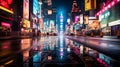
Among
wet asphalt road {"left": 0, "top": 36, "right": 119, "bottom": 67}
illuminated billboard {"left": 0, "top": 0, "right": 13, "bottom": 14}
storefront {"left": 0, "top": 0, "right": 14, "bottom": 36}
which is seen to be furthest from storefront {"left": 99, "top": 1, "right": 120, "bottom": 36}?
wet asphalt road {"left": 0, "top": 36, "right": 119, "bottom": 67}

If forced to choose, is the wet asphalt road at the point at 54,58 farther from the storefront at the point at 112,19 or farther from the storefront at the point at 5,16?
the storefront at the point at 112,19

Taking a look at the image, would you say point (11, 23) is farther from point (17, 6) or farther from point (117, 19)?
point (117, 19)

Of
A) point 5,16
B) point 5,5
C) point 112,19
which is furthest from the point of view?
point 112,19

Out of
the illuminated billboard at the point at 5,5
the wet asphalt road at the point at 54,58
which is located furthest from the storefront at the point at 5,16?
the wet asphalt road at the point at 54,58

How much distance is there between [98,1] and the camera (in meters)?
102

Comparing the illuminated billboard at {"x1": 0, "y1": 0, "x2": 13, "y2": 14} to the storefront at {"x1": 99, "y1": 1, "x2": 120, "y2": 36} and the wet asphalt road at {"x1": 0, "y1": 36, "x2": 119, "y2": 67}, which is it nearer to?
the storefront at {"x1": 99, "y1": 1, "x2": 120, "y2": 36}

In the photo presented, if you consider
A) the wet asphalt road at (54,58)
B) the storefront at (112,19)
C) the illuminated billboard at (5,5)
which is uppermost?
the illuminated billboard at (5,5)

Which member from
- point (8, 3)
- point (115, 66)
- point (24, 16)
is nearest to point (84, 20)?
point (24, 16)

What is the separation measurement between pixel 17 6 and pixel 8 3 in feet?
44.4

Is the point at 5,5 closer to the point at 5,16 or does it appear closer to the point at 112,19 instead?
the point at 5,16

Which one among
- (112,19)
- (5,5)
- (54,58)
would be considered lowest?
(54,58)

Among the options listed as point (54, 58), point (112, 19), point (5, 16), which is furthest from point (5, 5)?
point (54, 58)

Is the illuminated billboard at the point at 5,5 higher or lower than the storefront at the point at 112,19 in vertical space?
higher

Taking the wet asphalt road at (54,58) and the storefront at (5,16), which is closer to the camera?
the wet asphalt road at (54,58)
